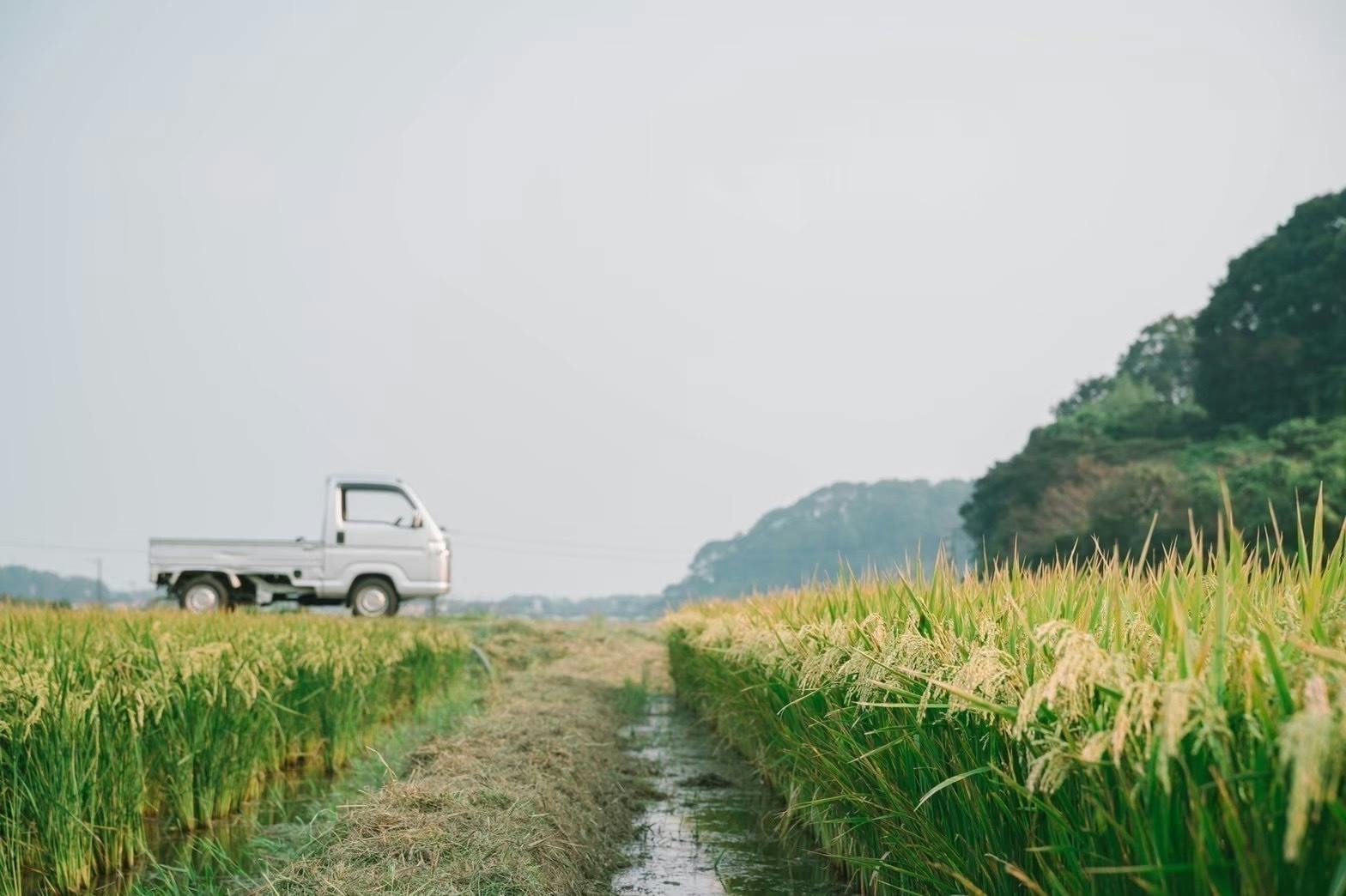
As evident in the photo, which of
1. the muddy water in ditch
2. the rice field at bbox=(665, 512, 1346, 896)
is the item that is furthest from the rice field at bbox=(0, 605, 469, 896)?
the rice field at bbox=(665, 512, 1346, 896)

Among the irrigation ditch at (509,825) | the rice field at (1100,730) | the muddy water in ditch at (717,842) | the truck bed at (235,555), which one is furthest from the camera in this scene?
the truck bed at (235,555)

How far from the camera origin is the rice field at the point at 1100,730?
1764 mm

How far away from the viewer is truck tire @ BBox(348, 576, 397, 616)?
66.3ft

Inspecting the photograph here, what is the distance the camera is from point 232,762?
23.2ft

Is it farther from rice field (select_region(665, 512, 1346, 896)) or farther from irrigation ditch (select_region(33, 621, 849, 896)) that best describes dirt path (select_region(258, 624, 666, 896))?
rice field (select_region(665, 512, 1346, 896))

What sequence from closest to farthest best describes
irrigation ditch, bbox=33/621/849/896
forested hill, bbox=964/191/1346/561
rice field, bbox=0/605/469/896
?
irrigation ditch, bbox=33/621/849/896, rice field, bbox=0/605/469/896, forested hill, bbox=964/191/1346/561

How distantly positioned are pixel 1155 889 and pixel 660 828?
529 cm

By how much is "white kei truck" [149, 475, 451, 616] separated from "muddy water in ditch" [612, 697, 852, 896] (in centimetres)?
1174

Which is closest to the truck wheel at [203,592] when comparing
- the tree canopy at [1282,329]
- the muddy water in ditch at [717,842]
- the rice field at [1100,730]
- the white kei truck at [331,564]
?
the white kei truck at [331,564]

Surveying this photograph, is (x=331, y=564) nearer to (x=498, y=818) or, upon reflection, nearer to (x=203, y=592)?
(x=203, y=592)

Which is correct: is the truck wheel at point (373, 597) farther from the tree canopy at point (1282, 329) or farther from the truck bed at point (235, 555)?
the tree canopy at point (1282, 329)

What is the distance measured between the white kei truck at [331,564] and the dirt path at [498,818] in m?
11.1

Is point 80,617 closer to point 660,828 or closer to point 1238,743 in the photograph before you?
point 660,828

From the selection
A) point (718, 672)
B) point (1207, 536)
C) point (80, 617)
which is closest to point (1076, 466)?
point (1207, 536)
